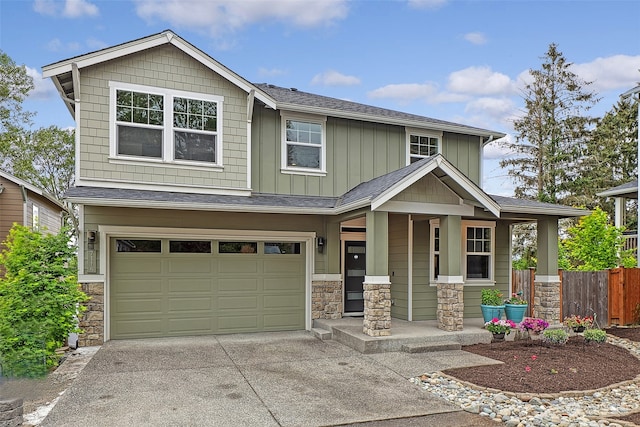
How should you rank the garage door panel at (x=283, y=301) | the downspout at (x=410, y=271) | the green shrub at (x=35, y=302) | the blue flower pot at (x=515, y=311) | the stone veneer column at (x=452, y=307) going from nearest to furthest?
the green shrub at (x=35, y=302)
the stone veneer column at (x=452, y=307)
the blue flower pot at (x=515, y=311)
the garage door panel at (x=283, y=301)
the downspout at (x=410, y=271)

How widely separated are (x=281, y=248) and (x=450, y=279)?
3554 mm

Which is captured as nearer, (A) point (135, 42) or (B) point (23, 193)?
(A) point (135, 42)

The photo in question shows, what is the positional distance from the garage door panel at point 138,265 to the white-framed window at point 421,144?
620 cm

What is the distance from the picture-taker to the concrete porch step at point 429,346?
25.3ft

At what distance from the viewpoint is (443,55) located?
49.0ft

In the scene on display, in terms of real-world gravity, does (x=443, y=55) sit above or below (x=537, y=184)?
above

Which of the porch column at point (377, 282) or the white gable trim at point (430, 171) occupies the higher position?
the white gable trim at point (430, 171)

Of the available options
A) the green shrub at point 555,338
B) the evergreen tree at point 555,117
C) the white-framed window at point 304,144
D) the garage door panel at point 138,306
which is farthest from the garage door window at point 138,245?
the evergreen tree at point 555,117

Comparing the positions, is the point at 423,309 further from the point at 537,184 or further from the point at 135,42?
the point at 537,184

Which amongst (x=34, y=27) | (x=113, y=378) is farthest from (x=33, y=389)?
(x=34, y=27)

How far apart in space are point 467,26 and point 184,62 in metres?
8.63

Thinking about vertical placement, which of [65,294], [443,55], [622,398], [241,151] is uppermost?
[443,55]

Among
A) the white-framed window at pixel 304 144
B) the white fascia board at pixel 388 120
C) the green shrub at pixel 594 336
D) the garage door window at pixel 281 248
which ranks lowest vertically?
the green shrub at pixel 594 336

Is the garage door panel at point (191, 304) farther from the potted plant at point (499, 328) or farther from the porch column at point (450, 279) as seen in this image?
the potted plant at point (499, 328)
